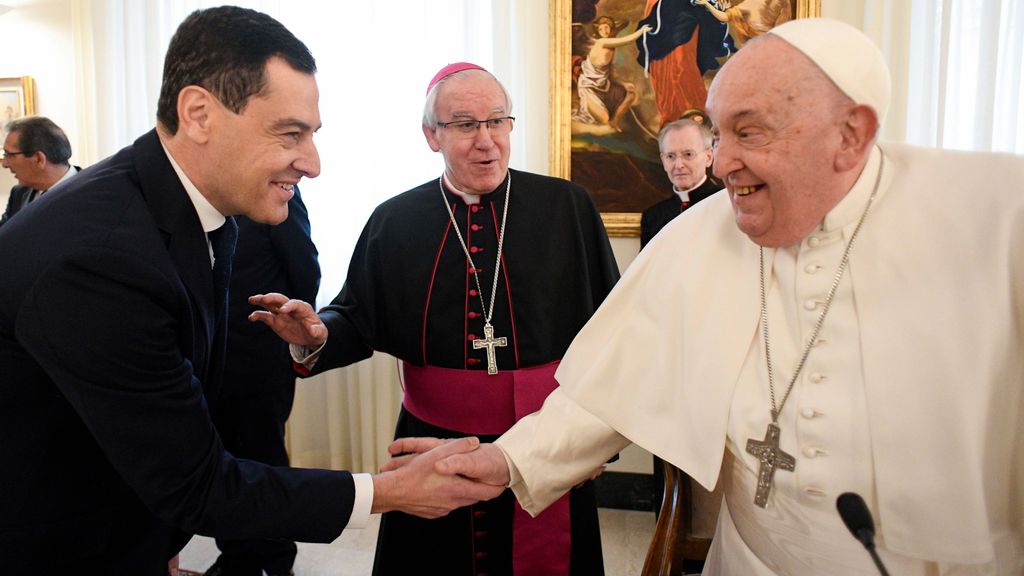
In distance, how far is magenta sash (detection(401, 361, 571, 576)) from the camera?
7.74 feet

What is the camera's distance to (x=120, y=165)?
1616 mm

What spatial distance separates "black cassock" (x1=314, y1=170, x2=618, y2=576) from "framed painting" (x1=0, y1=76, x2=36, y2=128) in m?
4.09

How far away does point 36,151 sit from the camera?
14.7 feet

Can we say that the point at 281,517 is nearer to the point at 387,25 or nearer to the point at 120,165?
the point at 120,165

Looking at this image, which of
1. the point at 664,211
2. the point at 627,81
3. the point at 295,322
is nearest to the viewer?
the point at 295,322

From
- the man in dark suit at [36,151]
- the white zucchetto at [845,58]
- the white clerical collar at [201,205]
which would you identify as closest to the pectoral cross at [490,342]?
the white clerical collar at [201,205]

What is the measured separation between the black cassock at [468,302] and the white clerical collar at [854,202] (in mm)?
1101

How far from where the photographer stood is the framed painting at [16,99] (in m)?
5.30

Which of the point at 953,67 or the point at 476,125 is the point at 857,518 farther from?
the point at 953,67

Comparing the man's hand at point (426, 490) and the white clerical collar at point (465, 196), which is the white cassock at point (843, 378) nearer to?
the man's hand at point (426, 490)

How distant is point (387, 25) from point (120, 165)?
3326 millimetres

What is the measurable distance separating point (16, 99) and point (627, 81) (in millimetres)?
4455

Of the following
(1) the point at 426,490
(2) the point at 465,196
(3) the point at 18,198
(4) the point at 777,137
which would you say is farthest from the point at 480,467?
(3) the point at 18,198

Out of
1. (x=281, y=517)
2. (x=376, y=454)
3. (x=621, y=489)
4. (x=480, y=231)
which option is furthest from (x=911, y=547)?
(x=376, y=454)
